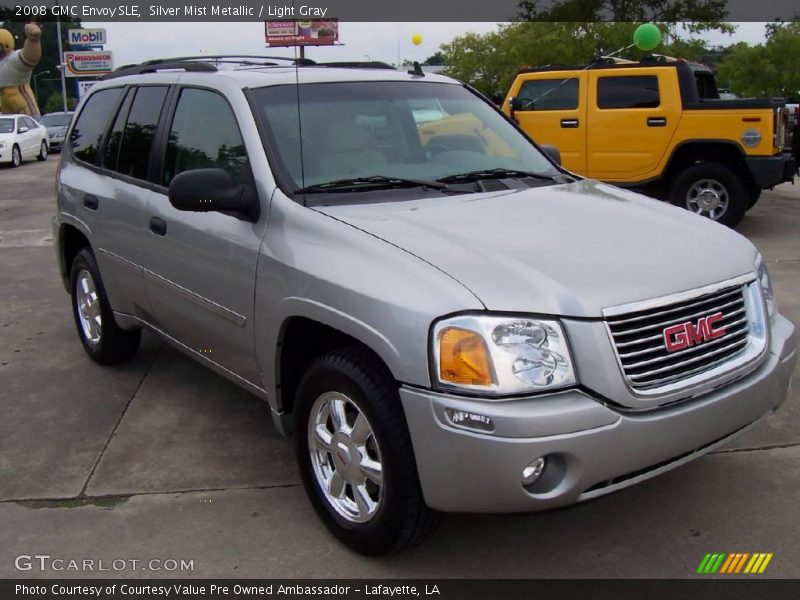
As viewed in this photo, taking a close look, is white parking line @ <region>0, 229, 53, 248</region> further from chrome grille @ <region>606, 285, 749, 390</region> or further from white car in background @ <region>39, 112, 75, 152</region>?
white car in background @ <region>39, 112, 75, 152</region>

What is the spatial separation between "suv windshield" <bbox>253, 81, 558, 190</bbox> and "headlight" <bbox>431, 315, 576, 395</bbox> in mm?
1161

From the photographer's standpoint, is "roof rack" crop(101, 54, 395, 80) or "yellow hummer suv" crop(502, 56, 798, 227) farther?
"yellow hummer suv" crop(502, 56, 798, 227)

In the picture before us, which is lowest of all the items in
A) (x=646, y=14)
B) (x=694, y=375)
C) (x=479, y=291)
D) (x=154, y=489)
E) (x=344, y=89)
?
(x=154, y=489)

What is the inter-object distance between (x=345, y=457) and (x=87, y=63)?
46646 mm

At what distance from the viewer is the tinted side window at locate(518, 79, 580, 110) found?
34.3ft

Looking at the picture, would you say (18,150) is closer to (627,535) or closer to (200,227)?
(200,227)

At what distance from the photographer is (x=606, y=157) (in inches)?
408

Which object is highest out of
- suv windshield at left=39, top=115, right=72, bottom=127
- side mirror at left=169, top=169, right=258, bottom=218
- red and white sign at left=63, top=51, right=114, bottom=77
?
red and white sign at left=63, top=51, right=114, bottom=77

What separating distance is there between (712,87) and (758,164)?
210 centimetres

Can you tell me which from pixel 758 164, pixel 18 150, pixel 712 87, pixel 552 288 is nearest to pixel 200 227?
pixel 552 288

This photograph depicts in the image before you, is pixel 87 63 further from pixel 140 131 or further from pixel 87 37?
pixel 140 131

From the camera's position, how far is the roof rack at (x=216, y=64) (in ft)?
14.0

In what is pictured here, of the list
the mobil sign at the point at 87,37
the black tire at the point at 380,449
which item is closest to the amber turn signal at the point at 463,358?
the black tire at the point at 380,449

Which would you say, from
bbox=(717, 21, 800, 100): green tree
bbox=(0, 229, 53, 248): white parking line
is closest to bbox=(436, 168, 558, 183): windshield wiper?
bbox=(0, 229, 53, 248): white parking line
